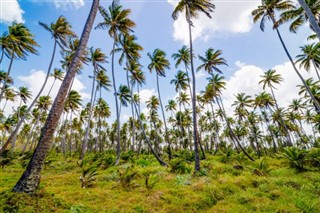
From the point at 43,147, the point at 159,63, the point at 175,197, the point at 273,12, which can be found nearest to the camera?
the point at 43,147

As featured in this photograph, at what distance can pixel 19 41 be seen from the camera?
707 inches

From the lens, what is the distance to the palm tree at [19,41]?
17.6 m

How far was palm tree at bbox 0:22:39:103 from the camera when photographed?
1759 centimetres

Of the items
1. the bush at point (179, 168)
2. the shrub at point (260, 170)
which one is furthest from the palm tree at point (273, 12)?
the bush at point (179, 168)

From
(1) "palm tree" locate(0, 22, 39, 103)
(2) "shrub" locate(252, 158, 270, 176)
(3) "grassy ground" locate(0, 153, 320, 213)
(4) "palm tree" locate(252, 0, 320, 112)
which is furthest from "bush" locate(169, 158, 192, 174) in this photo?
(1) "palm tree" locate(0, 22, 39, 103)

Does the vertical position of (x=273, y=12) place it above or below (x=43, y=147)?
above

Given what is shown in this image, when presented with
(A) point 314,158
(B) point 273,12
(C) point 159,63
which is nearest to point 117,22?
(C) point 159,63

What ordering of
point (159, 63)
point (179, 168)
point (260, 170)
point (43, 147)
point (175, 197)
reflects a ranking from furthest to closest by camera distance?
point (159, 63) < point (179, 168) < point (260, 170) < point (175, 197) < point (43, 147)

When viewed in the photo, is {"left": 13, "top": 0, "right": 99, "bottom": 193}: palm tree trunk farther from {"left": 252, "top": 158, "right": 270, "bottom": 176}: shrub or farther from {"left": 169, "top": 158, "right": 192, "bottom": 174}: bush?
{"left": 252, "top": 158, "right": 270, "bottom": 176}: shrub

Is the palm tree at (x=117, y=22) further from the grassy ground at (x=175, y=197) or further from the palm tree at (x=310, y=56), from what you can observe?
the palm tree at (x=310, y=56)

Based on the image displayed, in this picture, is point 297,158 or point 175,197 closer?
point 175,197

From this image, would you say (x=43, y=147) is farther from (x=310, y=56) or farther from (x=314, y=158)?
(x=310, y=56)

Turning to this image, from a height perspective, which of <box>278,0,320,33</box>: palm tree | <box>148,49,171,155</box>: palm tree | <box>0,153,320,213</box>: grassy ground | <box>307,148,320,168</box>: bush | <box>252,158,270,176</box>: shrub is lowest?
<box>0,153,320,213</box>: grassy ground

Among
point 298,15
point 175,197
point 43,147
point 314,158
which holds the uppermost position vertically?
point 298,15
